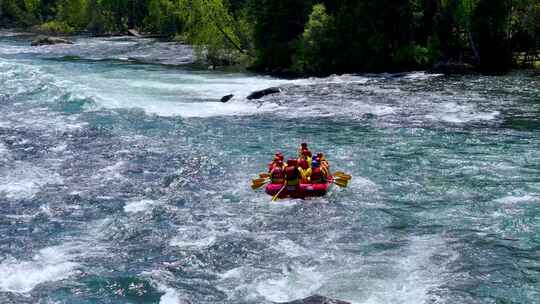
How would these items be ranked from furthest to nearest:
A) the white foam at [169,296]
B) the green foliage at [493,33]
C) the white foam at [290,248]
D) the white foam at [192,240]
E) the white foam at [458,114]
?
1. the green foliage at [493,33]
2. the white foam at [458,114]
3. the white foam at [192,240]
4. the white foam at [290,248]
5. the white foam at [169,296]

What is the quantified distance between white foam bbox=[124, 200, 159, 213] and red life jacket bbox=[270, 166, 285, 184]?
394 cm

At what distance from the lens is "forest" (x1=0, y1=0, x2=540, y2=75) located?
48.5m

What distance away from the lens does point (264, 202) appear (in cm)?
2075

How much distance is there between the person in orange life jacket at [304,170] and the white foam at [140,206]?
16.3 feet

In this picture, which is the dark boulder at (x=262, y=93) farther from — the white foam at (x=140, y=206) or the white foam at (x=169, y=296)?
the white foam at (x=169, y=296)

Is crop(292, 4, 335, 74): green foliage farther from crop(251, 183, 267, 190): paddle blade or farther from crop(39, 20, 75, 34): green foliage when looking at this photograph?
crop(39, 20, 75, 34): green foliage

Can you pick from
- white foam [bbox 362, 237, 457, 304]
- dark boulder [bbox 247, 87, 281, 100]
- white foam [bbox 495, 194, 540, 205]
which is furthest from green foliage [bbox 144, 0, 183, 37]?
white foam [bbox 362, 237, 457, 304]

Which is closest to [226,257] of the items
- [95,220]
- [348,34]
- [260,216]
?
[260,216]

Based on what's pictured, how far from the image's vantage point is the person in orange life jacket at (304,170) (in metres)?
21.9

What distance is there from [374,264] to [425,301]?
2123 millimetres

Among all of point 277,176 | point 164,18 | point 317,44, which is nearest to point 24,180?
point 277,176

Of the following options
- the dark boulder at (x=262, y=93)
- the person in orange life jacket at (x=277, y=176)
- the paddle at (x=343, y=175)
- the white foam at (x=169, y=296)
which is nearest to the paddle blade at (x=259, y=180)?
the person in orange life jacket at (x=277, y=176)

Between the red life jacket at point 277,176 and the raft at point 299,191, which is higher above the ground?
the red life jacket at point 277,176

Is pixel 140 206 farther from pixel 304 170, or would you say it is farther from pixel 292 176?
pixel 304 170
